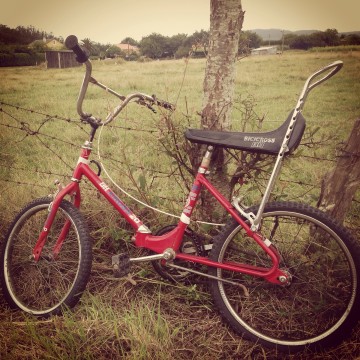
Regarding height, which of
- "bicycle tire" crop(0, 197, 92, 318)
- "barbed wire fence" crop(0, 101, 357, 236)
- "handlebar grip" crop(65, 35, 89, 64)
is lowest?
"bicycle tire" crop(0, 197, 92, 318)

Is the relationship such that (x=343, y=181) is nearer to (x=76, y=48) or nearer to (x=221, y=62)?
(x=221, y=62)

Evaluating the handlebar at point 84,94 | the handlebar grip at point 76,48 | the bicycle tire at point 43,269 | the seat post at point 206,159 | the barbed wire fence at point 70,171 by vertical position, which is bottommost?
the bicycle tire at point 43,269

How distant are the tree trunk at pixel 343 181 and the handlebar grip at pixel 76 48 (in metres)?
2.07

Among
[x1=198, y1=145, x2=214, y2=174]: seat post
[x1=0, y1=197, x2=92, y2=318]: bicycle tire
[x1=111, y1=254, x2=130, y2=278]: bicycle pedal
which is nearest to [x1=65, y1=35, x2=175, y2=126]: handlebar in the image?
[x1=198, y1=145, x2=214, y2=174]: seat post

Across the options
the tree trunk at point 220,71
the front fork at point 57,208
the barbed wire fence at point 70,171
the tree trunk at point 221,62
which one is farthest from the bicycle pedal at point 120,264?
the tree trunk at point 221,62

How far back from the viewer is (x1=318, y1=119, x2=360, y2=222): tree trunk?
2.52 m

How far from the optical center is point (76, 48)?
84.9 inches

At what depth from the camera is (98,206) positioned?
3.39 m

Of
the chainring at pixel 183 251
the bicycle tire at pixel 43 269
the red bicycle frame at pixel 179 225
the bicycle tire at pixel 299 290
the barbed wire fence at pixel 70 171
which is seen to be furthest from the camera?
the barbed wire fence at pixel 70 171

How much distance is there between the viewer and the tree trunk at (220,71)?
8.53 ft

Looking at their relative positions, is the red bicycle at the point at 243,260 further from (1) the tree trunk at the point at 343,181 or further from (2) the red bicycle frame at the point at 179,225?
(1) the tree trunk at the point at 343,181

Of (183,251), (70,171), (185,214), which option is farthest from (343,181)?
(70,171)

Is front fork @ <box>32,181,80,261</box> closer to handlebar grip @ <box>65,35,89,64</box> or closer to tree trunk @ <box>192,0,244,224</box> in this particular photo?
handlebar grip @ <box>65,35,89,64</box>

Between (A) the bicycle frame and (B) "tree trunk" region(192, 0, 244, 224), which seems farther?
(B) "tree trunk" region(192, 0, 244, 224)
